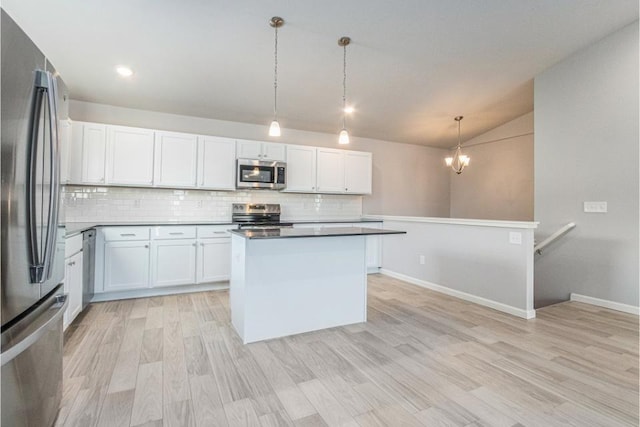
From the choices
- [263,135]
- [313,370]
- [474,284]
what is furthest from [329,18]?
[474,284]

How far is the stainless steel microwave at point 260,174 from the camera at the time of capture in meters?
4.45

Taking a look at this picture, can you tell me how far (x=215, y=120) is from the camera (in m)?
4.76

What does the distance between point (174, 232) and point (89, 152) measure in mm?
A: 1405

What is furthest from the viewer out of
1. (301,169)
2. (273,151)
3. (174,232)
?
(301,169)

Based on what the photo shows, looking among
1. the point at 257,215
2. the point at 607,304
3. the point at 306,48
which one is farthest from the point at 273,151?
the point at 607,304

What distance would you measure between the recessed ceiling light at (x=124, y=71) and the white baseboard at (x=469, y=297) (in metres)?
4.51

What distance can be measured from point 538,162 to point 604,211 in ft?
3.38

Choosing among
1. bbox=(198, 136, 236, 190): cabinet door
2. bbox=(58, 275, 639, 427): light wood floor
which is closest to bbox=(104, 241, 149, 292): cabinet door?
bbox=(58, 275, 639, 427): light wood floor

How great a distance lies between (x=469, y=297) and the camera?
3.77 meters

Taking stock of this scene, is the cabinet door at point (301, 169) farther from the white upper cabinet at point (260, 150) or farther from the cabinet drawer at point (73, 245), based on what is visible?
the cabinet drawer at point (73, 245)

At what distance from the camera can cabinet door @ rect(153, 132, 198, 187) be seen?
4059mm

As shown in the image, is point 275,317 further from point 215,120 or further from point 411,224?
point 215,120

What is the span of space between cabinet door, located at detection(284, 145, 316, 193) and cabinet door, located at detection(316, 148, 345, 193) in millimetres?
112

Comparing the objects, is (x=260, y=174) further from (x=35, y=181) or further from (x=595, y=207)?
(x=595, y=207)
